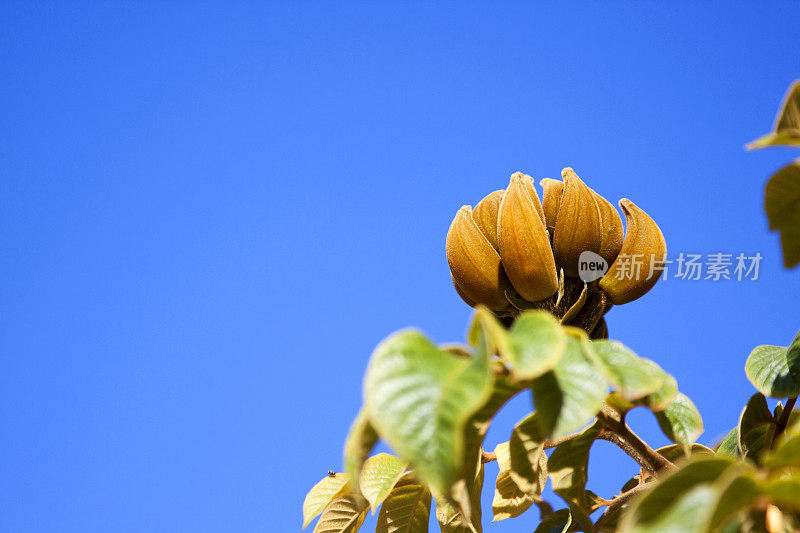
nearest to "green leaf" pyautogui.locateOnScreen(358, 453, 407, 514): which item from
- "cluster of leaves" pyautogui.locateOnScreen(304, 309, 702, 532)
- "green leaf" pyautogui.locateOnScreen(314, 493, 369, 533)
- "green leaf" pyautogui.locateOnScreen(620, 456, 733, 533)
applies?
"cluster of leaves" pyautogui.locateOnScreen(304, 309, 702, 532)

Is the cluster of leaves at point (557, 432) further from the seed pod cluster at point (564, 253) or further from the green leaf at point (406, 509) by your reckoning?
the seed pod cluster at point (564, 253)

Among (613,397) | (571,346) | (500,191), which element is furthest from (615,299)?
(571,346)

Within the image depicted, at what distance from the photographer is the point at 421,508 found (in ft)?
4.04

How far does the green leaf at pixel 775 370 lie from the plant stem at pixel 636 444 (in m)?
0.31

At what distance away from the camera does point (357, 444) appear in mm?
627

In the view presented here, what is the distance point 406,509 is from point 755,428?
23.4 inches

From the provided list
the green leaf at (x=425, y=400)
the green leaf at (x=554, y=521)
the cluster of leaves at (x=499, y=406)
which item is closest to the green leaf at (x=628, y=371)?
the cluster of leaves at (x=499, y=406)

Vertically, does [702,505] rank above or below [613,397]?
below

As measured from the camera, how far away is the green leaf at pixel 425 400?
0.52 metres

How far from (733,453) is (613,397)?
0.49 m

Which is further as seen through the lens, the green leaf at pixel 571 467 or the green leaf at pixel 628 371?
the green leaf at pixel 571 467

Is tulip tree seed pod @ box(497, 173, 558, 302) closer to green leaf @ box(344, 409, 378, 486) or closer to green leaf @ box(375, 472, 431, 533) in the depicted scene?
green leaf @ box(375, 472, 431, 533)

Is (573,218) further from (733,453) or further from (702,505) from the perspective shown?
(702,505)

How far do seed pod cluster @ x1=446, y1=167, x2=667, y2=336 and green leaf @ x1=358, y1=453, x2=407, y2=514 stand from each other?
1.21 ft
